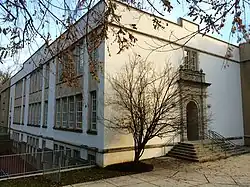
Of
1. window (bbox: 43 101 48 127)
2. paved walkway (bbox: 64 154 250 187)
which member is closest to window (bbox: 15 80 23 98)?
window (bbox: 43 101 48 127)

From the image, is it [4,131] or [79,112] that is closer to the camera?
[79,112]

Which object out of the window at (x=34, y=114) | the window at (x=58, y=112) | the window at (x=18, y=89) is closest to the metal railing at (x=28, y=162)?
the window at (x=58, y=112)

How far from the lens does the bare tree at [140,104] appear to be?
12727mm

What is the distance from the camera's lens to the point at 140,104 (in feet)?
42.6

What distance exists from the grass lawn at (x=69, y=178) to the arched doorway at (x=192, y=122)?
8.28 m

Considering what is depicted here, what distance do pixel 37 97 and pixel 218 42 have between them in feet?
60.7

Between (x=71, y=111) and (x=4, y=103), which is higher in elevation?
(x=4, y=103)

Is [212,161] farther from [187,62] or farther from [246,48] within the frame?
[246,48]

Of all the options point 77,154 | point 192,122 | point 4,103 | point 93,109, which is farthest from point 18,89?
point 192,122

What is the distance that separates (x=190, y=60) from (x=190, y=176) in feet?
33.8

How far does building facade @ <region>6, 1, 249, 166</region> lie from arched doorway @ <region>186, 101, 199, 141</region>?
8 cm

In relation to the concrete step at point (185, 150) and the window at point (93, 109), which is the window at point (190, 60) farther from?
the window at point (93, 109)

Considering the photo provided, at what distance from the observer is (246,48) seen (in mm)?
22484

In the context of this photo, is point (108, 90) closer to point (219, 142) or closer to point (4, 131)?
point (219, 142)
